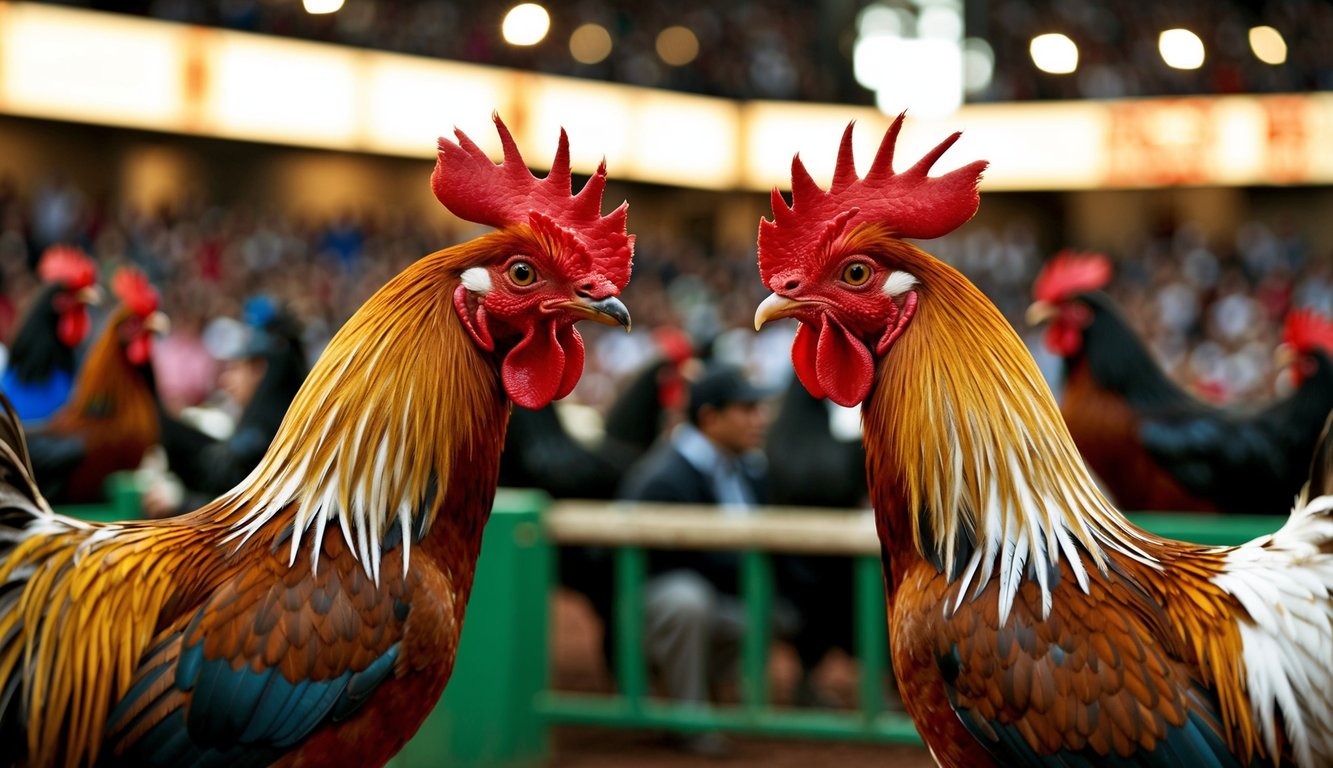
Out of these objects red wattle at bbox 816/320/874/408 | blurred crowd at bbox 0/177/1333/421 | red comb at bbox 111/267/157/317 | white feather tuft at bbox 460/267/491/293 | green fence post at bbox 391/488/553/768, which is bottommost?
green fence post at bbox 391/488/553/768

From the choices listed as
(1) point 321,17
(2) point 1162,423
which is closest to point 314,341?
(2) point 1162,423

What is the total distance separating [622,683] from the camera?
651 cm

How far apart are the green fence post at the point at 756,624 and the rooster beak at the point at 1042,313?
6.48ft

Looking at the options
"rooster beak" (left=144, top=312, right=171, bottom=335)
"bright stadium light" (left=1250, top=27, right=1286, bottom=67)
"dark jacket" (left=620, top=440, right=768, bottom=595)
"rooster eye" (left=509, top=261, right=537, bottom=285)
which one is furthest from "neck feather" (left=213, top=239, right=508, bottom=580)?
"bright stadium light" (left=1250, top=27, right=1286, bottom=67)

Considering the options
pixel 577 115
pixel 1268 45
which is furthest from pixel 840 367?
pixel 1268 45

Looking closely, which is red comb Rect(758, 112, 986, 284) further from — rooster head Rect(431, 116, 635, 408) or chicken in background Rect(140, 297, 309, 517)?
chicken in background Rect(140, 297, 309, 517)

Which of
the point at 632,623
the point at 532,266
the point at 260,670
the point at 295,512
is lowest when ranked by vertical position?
the point at 632,623

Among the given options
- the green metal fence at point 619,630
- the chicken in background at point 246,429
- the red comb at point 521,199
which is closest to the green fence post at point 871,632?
the green metal fence at point 619,630

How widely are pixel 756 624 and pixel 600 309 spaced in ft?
10.9

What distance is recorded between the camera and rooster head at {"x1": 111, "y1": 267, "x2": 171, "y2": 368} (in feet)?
21.6

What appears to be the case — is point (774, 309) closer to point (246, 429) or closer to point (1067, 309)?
point (246, 429)

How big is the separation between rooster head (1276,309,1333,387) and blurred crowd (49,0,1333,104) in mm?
19047

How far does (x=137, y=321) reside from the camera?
668cm

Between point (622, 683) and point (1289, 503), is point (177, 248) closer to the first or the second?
point (622, 683)
